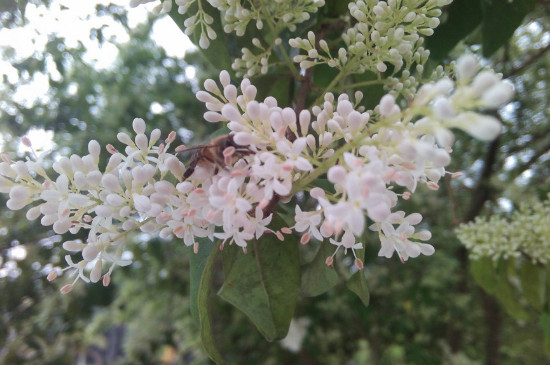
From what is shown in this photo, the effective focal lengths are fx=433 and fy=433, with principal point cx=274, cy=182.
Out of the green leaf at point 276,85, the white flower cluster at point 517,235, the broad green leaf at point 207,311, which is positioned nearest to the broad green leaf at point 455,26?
the green leaf at point 276,85

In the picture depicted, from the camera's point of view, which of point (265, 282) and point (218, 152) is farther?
point (265, 282)

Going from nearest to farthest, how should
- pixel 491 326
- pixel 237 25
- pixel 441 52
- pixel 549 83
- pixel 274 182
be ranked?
1. pixel 274 182
2. pixel 237 25
3. pixel 441 52
4. pixel 549 83
5. pixel 491 326

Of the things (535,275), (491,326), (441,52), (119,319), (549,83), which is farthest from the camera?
(119,319)

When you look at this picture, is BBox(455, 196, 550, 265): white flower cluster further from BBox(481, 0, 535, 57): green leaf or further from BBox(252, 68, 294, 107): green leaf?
BBox(252, 68, 294, 107): green leaf

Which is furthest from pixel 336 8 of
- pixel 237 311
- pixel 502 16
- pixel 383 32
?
pixel 237 311

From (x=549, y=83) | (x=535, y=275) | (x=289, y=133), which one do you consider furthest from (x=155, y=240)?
(x=549, y=83)

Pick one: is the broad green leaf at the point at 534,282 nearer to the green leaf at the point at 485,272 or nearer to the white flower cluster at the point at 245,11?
the green leaf at the point at 485,272

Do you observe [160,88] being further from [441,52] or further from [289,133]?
[289,133]

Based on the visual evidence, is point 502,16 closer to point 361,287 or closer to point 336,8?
point 336,8
